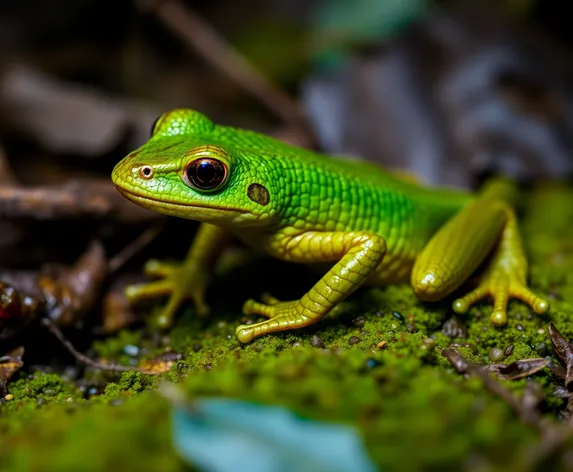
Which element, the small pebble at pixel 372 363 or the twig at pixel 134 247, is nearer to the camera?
the small pebble at pixel 372 363

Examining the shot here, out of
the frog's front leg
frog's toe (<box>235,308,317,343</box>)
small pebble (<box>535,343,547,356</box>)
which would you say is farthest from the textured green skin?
small pebble (<box>535,343,547,356</box>)

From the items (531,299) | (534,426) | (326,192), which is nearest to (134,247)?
(326,192)

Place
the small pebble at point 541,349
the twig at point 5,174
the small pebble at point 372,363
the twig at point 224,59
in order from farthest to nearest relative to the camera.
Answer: the twig at point 224,59, the twig at point 5,174, the small pebble at point 541,349, the small pebble at point 372,363

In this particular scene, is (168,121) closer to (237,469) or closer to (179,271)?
(179,271)

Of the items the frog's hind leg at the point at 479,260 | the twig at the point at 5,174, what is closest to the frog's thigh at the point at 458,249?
the frog's hind leg at the point at 479,260

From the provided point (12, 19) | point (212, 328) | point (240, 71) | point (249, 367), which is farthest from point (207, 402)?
point (12, 19)

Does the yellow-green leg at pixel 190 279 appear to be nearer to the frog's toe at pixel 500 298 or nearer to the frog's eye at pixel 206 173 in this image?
the frog's eye at pixel 206 173
